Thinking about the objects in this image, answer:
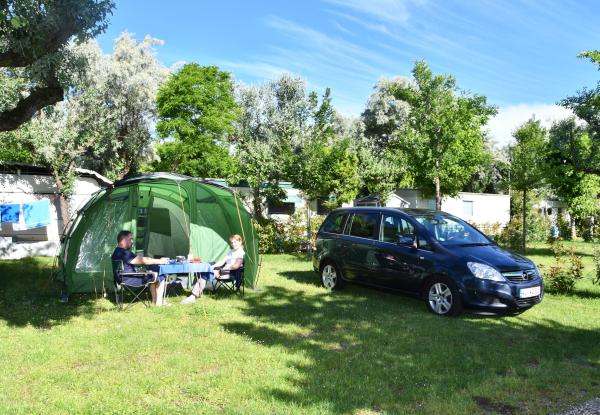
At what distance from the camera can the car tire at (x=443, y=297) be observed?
7.79 m

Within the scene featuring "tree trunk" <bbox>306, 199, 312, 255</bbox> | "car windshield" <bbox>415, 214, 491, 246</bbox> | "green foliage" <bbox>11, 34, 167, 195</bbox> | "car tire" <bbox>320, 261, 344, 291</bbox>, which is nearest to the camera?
"car windshield" <bbox>415, 214, 491, 246</bbox>

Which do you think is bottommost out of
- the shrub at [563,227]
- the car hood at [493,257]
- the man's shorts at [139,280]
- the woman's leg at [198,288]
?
the woman's leg at [198,288]

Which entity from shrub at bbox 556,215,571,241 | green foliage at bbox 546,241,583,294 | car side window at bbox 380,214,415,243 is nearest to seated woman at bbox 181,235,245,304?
car side window at bbox 380,214,415,243

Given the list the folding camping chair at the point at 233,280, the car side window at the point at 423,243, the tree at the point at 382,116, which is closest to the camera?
the car side window at the point at 423,243

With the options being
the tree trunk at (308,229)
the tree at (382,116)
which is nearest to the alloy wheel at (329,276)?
the tree trunk at (308,229)

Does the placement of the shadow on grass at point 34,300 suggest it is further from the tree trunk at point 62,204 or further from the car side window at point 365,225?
the car side window at point 365,225

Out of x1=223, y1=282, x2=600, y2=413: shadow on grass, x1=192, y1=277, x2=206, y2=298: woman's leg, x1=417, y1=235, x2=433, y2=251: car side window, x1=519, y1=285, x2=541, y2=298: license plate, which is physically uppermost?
x1=417, y1=235, x2=433, y2=251: car side window

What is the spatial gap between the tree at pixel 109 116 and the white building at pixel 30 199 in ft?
1.82

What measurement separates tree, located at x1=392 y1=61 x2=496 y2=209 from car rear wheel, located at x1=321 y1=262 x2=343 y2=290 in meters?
10.1

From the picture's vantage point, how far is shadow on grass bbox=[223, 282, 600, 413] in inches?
183

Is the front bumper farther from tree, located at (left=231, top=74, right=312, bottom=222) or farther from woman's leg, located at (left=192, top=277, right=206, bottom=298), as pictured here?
tree, located at (left=231, top=74, right=312, bottom=222)

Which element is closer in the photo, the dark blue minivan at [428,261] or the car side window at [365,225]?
the dark blue minivan at [428,261]

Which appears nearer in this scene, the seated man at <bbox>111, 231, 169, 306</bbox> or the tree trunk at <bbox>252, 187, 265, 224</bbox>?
the seated man at <bbox>111, 231, 169, 306</bbox>

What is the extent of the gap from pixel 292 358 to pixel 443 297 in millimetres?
3297
